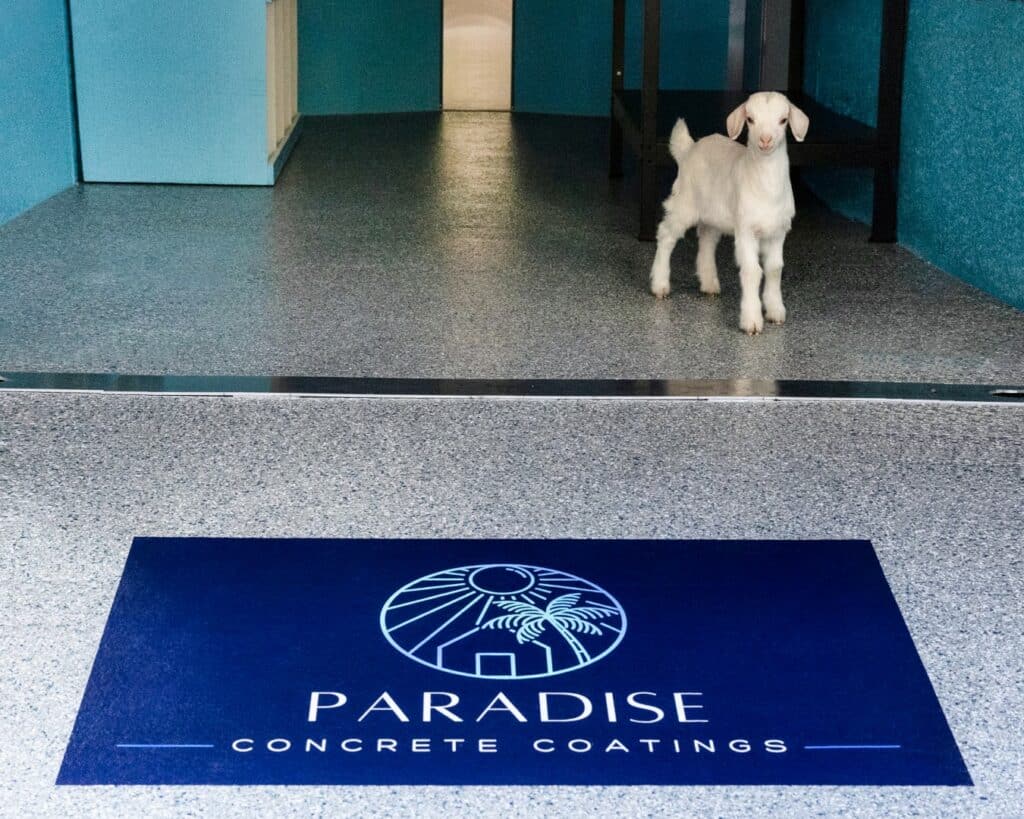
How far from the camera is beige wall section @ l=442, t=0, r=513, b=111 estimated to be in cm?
909

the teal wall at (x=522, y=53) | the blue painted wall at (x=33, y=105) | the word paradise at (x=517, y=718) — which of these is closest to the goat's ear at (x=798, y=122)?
the word paradise at (x=517, y=718)

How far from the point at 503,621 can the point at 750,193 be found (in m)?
2.16

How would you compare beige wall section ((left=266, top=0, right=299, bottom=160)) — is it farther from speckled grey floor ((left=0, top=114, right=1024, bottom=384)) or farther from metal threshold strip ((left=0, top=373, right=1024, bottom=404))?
metal threshold strip ((left=0, top=373, right=1024, bottom=404))

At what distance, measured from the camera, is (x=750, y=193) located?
4.18 metres

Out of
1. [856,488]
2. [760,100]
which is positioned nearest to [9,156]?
[760,100]

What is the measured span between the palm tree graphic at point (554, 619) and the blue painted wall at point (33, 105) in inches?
152

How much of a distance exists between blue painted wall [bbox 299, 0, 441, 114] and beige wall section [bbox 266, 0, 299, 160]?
658mm

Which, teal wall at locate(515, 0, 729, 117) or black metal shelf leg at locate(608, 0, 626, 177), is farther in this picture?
teal wall at locate(515, 0, 729, 117)

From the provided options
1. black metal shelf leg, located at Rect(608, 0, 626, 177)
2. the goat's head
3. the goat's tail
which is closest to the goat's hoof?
the goat's head

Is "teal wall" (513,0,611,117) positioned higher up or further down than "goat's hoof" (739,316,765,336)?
higher up

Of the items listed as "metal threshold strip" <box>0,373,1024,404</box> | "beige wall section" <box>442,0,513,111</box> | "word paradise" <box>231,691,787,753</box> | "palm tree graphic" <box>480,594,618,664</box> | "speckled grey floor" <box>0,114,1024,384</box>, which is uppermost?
"beige wall section" <box>442,0,513,111</box>

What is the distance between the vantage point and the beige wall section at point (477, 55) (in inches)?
358

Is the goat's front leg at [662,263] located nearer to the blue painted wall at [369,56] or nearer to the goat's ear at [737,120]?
the goat's ear at [737,120]

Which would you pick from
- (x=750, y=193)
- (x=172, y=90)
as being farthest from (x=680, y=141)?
(x=172, y=90)
